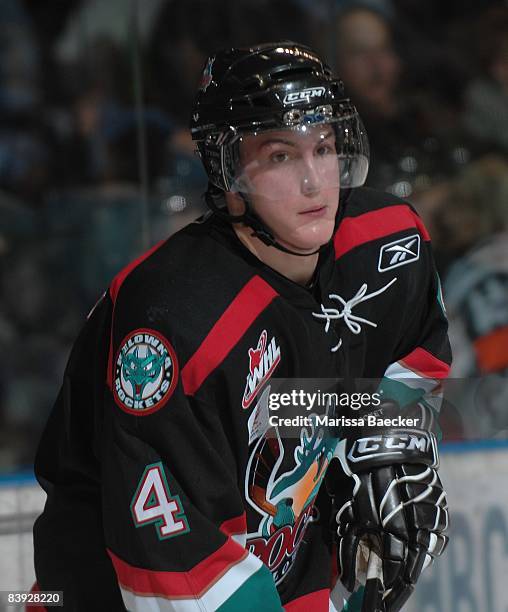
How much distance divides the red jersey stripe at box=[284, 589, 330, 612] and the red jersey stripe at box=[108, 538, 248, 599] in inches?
15.3

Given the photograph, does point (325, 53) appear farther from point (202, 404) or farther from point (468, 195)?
point (202, 404)

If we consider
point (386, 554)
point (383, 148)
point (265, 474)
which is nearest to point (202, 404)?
point (265, 474)

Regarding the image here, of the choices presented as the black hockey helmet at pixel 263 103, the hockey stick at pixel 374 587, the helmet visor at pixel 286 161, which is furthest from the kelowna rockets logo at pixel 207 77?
the hockey stick at pixel 374 587

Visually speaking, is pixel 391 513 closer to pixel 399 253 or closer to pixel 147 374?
pixel 399 253

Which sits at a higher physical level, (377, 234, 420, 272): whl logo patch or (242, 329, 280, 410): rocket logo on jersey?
(377, 234, 420, 272): whl logo patch

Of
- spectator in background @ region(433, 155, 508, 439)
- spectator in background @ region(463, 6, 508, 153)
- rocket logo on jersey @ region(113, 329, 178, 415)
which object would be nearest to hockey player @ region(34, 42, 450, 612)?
rocket logo on jersey @ region(113, 329, 178, 415)

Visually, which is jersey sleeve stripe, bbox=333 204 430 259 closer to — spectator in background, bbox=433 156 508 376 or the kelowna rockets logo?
the kelowna rockets logo

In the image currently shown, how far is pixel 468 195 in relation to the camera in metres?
3.67

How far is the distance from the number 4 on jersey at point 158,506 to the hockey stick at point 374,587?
48 centimetres

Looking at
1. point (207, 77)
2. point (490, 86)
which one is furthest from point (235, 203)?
point (490, 86)

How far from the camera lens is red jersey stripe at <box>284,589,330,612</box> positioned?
1.92 m

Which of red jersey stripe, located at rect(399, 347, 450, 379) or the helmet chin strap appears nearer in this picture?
the helmet chin strap

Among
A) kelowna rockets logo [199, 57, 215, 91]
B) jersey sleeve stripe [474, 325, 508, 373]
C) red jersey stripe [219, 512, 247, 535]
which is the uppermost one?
kelowna rockets logo [199, 57, 215, 91]

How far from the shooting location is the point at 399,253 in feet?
6.25
